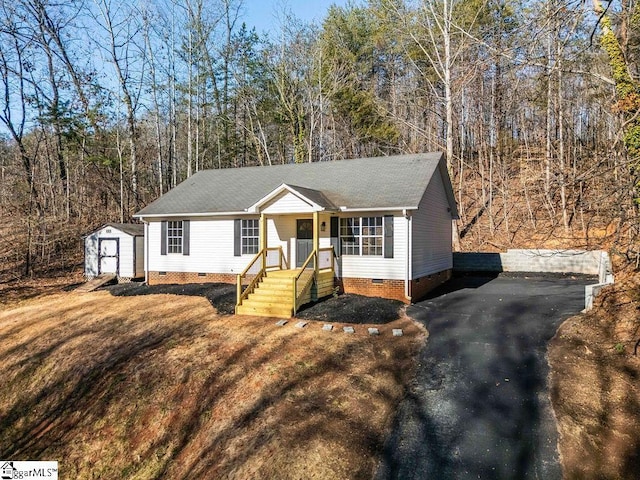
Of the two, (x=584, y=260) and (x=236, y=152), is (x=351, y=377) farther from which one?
(x=236, y=152)

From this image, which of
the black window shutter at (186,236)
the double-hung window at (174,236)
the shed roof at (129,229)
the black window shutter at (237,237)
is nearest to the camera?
the black window shutter at (237,237)

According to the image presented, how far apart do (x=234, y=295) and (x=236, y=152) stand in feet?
61.9

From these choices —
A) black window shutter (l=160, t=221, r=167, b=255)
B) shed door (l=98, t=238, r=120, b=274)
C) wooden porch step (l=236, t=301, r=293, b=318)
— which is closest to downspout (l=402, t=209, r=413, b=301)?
wooden porch step (l=236, t=301, r=293, b=318)

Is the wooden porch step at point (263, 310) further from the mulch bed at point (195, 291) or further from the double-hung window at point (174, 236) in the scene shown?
the double-hung window at point (174, 236)

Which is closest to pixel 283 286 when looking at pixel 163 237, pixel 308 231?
pixel 308 231

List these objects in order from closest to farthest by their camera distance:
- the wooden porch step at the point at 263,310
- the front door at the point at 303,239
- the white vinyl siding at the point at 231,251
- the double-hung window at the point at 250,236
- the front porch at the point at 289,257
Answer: the wooden porch step at the point at 263,310
the front porch at the point at 289,257
the white vinyl siding at the point at 231,251
the front door at the point at 303,239
the double-hung window at the point at 250,236

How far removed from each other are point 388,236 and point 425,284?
2.61m

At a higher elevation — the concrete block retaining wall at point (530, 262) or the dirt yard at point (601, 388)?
the concrete block retaining wall at point (530, 262)

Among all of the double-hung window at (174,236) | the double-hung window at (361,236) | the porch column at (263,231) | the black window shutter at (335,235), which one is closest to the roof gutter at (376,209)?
the double-hung window at (361,236)

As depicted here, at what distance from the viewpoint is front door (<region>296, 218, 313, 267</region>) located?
13.9 meters

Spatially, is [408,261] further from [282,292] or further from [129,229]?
[129,229]

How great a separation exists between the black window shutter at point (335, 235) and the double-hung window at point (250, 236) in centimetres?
284

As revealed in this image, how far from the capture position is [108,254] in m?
17.2

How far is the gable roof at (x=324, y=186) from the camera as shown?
42.2ft
